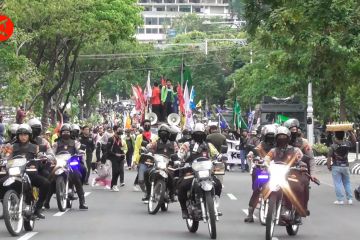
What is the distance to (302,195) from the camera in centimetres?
1433

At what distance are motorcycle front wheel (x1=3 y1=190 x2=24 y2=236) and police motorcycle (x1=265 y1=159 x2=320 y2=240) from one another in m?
3.76

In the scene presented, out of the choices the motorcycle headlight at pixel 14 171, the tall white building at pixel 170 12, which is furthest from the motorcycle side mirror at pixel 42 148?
the tall white building at pixel 170 12

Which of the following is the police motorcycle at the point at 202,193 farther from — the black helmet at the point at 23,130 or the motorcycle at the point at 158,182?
the motorcycle at the point at 158,182

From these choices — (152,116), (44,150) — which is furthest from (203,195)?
(152,116)

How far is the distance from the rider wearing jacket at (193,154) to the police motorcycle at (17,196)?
237cm

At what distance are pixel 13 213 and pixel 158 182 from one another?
4.40 m

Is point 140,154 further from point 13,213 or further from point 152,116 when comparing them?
point 152,116

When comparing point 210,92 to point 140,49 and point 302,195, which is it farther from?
point 302,195

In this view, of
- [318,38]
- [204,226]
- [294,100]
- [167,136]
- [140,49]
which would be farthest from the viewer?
[140,49]

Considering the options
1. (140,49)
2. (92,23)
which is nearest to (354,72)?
(92,23)

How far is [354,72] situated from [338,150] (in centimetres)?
731

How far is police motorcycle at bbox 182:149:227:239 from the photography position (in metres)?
14.0

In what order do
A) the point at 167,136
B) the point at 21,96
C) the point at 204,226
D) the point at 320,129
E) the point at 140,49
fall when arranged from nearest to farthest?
the point at 204,226 → the point at 167,136 → the point at 21,96 → the point at 320,129 → the point at 140,49

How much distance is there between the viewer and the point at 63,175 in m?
18.5
